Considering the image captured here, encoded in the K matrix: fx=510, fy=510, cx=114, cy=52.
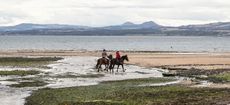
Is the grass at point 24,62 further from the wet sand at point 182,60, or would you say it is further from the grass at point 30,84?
the grass at point 30,84

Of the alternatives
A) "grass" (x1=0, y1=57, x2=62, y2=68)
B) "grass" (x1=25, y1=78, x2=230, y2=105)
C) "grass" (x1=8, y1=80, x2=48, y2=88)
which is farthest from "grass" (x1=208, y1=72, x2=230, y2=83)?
"grass" (x1=0, y1=57, x2=62, y2=68)

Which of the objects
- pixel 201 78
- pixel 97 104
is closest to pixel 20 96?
pixel 97 104

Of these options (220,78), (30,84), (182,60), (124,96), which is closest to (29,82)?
(30,84)

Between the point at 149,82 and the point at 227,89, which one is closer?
the point at 227,89

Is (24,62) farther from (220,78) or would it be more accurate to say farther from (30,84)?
(220,78)

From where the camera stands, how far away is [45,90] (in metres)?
34.7

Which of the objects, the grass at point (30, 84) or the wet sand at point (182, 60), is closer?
the grass at point (30, 84)

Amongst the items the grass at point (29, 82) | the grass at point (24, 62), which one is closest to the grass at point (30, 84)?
the grass at point (29, 82)

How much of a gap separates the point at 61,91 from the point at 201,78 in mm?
15602

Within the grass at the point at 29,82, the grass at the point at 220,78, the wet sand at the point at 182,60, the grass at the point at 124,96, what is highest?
the grass at the point at 124,96

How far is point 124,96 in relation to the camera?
2984cm

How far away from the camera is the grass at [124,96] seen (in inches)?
1066

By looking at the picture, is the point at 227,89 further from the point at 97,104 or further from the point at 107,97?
the point at 97,104

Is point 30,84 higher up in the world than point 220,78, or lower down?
higher up
